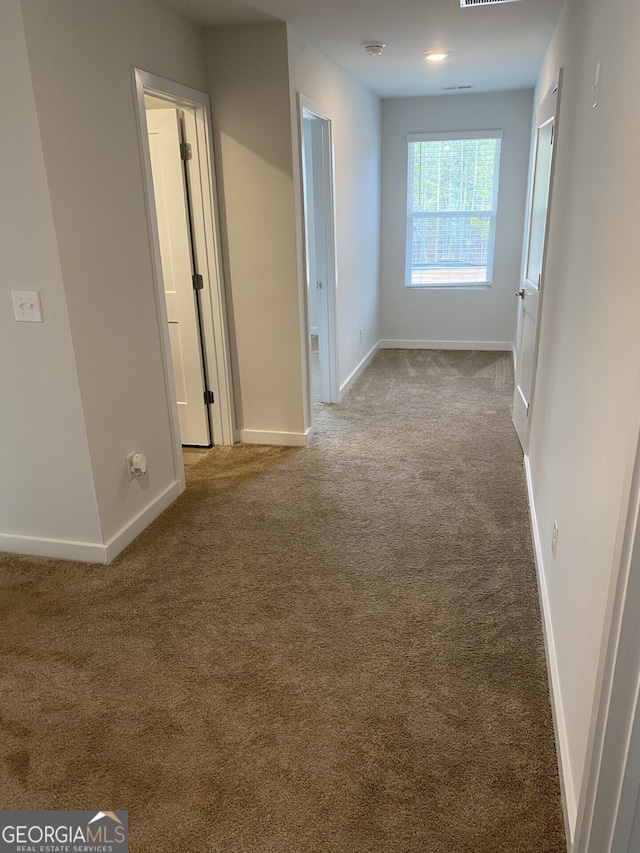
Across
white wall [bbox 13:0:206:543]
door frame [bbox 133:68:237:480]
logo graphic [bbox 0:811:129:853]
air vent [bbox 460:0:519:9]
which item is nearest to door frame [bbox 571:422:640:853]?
logo graphic [bbox 0:811:129:853]

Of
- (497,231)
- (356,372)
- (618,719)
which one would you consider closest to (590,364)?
(618,719)

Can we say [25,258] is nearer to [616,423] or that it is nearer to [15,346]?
[15,346]

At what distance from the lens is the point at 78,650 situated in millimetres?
2229

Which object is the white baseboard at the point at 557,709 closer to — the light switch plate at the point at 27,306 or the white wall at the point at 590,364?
the white wall at the point at 590,364

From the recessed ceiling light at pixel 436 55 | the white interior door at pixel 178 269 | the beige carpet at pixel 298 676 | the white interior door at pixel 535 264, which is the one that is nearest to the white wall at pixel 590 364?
the beige carpet at pixel 298 676

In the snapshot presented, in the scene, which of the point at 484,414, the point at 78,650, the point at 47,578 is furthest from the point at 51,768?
the point at 484,414

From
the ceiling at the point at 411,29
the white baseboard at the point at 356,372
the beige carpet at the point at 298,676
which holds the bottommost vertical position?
the beige carpet at the point at 298,676

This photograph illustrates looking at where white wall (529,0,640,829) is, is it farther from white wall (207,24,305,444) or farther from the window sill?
the window sill

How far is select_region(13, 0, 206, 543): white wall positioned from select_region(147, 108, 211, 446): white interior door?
41cm

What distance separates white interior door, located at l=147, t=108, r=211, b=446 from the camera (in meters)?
3.53

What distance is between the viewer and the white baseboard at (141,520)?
9.21 ft

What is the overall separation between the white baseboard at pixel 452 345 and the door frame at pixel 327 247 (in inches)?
81.6

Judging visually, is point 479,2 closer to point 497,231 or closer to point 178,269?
point 178,269

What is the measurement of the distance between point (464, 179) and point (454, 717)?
18.2 feet
